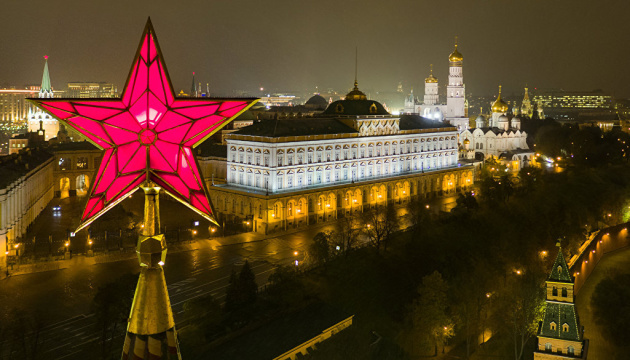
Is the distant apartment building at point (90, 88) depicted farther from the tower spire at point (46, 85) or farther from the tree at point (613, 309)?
the tree at point (613, 309)

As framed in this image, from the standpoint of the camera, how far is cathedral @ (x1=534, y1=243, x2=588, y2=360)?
3030 cm

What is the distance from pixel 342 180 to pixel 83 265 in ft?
96.2

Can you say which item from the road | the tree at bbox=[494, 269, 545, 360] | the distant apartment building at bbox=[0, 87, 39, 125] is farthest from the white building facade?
the distant apartment building at bbox=[0, 87, 39, 125]

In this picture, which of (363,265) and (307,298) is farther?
(363,265)

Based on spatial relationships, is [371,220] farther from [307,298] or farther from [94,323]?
[94,323]

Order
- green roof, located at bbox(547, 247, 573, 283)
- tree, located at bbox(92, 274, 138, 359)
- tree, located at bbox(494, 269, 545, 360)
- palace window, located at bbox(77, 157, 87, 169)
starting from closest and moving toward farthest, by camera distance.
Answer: tree, located at bbox(92, 274, 138, 359), green roof, located at bbox(547, 247, 573, 283), tree, located at bbox(494, 269, 545, 360), palace window, located at bbox(77, 157, 87, 169)

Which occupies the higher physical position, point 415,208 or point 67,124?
point 67,124

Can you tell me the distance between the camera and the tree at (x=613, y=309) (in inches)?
1469

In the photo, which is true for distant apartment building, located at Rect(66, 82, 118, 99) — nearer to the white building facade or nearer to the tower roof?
the tower roof

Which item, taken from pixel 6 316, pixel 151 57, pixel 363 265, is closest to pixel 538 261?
pixel 363 265

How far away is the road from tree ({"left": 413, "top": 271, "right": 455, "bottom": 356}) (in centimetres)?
965

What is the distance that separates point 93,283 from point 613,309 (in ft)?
104

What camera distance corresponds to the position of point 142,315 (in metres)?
8.20

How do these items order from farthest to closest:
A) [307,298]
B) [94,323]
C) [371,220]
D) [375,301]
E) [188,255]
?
[371,220] < [188,255] < [375,301] < [307,298] < [94,323]
